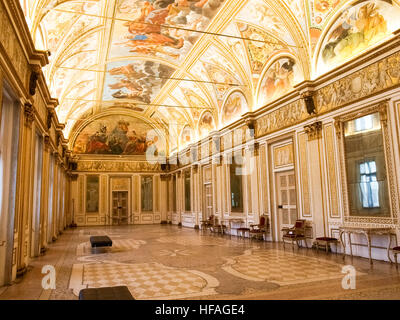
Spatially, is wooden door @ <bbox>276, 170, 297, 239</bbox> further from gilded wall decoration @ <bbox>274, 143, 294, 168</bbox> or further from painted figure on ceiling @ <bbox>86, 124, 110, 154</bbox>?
painted figure on ceiling @ <bbox>86, 124, 110, 154</bbox>

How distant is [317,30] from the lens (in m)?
11.6

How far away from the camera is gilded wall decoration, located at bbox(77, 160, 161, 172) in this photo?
92.6 feet

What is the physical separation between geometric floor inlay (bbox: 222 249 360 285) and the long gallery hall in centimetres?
7

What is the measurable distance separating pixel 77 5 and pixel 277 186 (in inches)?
403

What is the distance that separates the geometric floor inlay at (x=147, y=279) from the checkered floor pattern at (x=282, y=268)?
1.11 metres

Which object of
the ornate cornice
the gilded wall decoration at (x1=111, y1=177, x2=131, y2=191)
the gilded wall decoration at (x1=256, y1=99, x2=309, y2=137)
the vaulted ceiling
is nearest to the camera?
the ornate cornice

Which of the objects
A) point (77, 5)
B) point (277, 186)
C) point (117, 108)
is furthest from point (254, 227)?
point (117, 108)

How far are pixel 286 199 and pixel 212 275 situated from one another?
23.3ft

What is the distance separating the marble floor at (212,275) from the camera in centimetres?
625

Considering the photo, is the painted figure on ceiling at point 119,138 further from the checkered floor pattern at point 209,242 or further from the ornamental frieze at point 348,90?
the ornamental frieze at point 348,90

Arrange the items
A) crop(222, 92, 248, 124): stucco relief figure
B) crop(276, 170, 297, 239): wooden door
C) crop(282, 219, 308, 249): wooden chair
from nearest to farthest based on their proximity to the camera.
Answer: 1. crop(282, 219, 308, 249): wooden chair
2. crop(276, 170, 297, 239): wooden door
3. crop(222, 92, 248, 124): stucco relief figure

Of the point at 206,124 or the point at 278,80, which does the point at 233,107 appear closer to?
the point at 206,124

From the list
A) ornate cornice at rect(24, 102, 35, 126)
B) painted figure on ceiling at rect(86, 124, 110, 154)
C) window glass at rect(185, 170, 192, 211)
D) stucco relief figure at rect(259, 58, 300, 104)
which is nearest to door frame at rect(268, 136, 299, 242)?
stucco relief figure at rect(259, 58, 300, 104)
